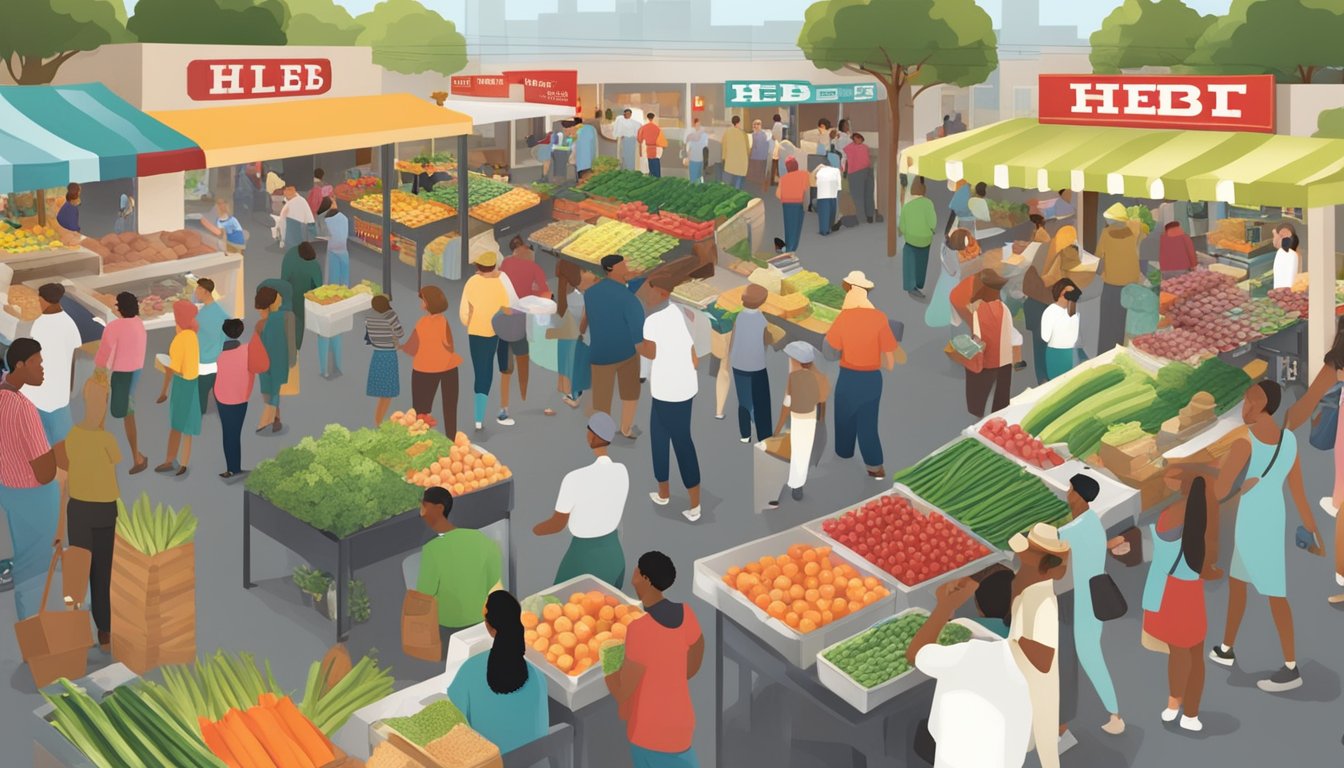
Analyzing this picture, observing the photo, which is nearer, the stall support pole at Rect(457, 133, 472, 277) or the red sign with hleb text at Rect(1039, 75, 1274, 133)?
the red sign with hleb text at Rect(1039, 75, 1274, 133)

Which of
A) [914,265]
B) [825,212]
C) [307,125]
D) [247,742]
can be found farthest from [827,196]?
[247,742]

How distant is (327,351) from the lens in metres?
13.7

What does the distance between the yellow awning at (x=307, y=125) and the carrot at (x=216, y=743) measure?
7536 mm

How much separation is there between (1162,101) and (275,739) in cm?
918

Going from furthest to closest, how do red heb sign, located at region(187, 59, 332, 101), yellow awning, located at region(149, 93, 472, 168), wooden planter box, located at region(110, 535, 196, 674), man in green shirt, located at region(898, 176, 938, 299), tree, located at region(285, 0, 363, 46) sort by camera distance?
tree, located at region(285, 0, 363, 46)
man in green shirt, located at region(898, 176, 938, 299)
red heb sign, located at region(187, 59, 332, 101)
yellow awning, located at region(149, 93, 472, 168)
wooden planter box, located at region(110, 535, 196, 674)

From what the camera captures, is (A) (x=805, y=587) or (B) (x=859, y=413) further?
(B) (x=859, y=413)

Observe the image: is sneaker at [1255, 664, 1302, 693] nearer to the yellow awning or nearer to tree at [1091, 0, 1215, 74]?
the yellow awning

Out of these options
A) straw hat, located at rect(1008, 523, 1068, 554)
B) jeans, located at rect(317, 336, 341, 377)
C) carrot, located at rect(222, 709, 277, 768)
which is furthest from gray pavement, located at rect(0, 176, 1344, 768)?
carrot, located at rect(222, 709, 277, 768)

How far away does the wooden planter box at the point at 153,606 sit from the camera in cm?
780

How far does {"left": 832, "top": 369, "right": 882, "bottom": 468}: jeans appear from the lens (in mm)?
10531

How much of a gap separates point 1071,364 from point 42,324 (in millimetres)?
7885

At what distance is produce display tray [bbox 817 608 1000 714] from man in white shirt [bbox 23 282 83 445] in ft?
18.6

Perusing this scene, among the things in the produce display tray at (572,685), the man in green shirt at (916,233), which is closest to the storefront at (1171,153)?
the man in green shirt at (916,233)

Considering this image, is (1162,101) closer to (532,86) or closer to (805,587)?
(805,587)
